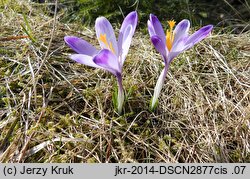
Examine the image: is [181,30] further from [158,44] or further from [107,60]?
[107,60]

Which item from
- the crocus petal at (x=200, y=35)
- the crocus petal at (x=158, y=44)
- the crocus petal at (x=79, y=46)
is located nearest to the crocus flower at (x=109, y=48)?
the crocus petal at (x=79, y=46)

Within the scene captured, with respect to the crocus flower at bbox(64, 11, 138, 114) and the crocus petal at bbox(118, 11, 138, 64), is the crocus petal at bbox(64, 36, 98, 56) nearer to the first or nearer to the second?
the crocus flower at bbox(64, 11, 138, 114)

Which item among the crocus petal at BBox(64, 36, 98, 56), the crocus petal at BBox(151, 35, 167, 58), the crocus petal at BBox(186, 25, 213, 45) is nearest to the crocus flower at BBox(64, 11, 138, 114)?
the crocus petal at BBox(64, 36, 98, 56)

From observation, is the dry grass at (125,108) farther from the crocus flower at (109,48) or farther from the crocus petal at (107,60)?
the crocus petal at (107,60)

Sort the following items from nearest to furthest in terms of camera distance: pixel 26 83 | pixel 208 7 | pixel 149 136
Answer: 1. pixel 149 136
2. pixel 26 83
3. pixel 208 7

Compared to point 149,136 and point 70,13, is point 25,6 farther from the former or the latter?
point 149,136

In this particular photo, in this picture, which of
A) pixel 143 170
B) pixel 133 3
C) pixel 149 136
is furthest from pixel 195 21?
pixel 143 170

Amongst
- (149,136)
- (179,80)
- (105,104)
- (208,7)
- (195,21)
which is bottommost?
(149,136)
